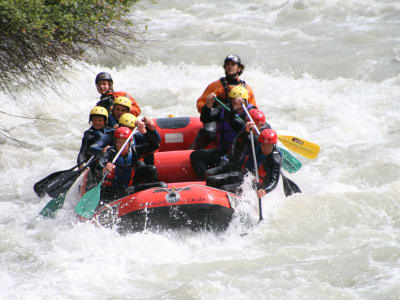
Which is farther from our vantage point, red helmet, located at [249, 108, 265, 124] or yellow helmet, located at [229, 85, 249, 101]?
yellow helmet, located at [229, 85, 249, 101]

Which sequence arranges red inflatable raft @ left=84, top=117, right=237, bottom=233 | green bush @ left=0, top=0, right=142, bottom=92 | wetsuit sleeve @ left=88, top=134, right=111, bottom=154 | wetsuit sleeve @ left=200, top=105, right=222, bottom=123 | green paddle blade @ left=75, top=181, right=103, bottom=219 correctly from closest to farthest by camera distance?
red inflatable raft @ left=84, top=117, right=237, bottom=233 → green paddle blade @ left=75, top=181, right=103, bottom=219 → wetsuit sleeve @ left=88, top=134, right=111, bottom=154 → wetsuit sleeve @ left=200, top=105, right=222, bottom=123 → green bush @ left=0, top=0, right=142, bottom=92

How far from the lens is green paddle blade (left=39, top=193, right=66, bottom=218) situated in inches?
260

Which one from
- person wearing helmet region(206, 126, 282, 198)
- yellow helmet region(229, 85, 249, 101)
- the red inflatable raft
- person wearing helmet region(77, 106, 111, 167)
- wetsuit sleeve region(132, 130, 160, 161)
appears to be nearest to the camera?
the red inflatable raft

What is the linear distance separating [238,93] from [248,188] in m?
1.13

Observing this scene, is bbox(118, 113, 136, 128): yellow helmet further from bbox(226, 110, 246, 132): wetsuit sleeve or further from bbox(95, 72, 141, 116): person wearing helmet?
bbox(226, 110, 246, 132): wetsuit sleeve

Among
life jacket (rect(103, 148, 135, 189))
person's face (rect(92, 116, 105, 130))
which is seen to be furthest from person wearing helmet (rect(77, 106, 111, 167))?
life jacket (rect(103, 148, 135, 189))

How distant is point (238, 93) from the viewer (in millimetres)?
6797

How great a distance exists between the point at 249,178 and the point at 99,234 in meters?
1.64

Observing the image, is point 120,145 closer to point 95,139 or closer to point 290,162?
point 95,139

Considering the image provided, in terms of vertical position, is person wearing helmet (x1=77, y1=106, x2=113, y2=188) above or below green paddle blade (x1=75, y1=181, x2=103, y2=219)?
above

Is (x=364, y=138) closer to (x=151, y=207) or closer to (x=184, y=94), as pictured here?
(x=184, y=94)

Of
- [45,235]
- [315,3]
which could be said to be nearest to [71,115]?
[45,235]

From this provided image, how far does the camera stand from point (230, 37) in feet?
50.9

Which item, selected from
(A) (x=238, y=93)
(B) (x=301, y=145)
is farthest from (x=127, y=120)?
(B) (x=301, y=145)
